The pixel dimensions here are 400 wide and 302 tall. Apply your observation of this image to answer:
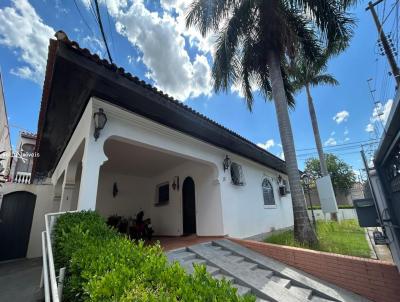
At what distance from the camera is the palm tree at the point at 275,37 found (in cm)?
650

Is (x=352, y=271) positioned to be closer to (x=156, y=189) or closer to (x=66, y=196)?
(x=66, y=196)

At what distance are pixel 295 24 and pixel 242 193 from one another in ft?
21.7

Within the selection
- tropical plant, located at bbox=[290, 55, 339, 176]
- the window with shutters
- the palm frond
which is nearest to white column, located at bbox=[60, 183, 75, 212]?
the window with shutters

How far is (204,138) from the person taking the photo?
6.86 metres

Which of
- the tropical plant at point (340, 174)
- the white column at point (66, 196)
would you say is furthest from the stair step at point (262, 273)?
the tropical plant at point (340, 174)

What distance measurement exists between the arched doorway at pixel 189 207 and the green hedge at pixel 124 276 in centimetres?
572

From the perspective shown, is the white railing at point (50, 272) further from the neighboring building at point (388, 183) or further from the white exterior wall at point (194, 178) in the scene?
the neighboring building at point (388, 183)

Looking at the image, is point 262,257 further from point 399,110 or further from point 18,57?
point 18,57

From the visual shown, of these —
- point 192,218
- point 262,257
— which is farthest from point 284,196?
point 262,257

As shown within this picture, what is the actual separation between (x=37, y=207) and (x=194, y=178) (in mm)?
7487

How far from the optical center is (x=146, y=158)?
7926 millimetres

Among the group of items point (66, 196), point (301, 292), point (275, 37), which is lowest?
point (301, 292)

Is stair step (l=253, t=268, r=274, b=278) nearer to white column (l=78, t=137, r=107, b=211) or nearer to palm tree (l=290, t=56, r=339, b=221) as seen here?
white column (l=78, t=137, r=107, b=211)

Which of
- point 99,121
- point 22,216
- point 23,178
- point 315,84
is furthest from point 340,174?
point 23,178
